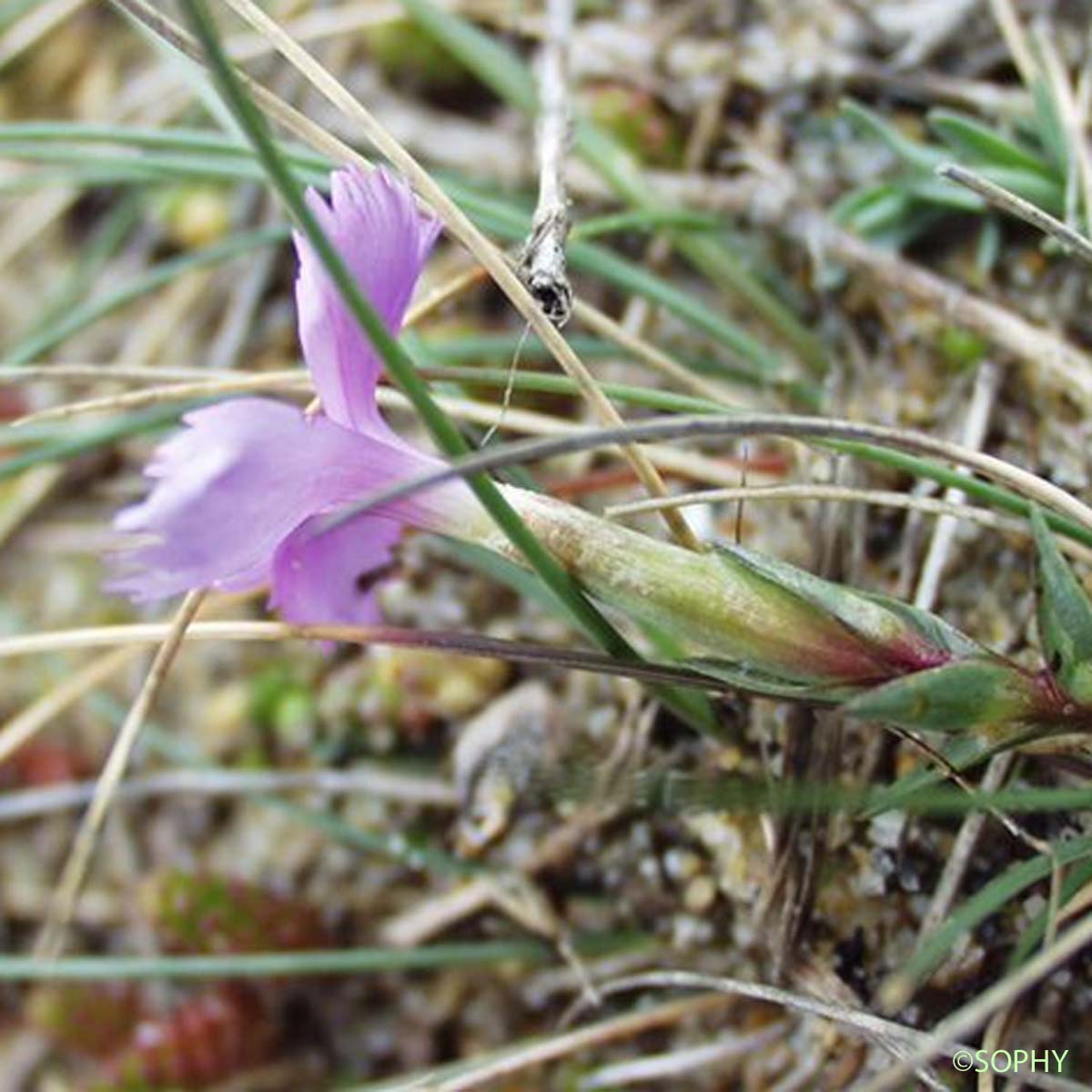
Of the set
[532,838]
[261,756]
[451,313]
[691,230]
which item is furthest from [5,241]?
[532,838]

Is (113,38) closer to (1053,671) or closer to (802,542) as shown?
(802,542)

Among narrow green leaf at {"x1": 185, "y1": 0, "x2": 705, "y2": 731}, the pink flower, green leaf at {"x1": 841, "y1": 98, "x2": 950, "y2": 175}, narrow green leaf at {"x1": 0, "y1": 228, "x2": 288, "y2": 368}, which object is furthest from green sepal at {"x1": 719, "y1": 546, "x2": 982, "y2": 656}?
narrow green leaf at {"x1": 0, "y1": 228, "x2": 288, "y2": 368}

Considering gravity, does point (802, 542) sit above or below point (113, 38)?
below

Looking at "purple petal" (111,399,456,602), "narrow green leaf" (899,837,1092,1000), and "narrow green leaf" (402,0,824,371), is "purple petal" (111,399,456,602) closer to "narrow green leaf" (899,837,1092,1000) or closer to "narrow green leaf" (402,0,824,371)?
"narrow green leaf" (899,837,1092,1000)

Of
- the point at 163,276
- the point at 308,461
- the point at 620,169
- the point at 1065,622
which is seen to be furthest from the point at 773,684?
the point at 163,276

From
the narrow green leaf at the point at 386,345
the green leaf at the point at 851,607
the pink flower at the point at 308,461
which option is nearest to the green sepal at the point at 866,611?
the green leaf at the point at 851,607

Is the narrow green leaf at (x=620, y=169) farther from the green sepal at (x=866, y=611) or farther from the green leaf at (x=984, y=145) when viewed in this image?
the green sepal at (x=866, y=611)
